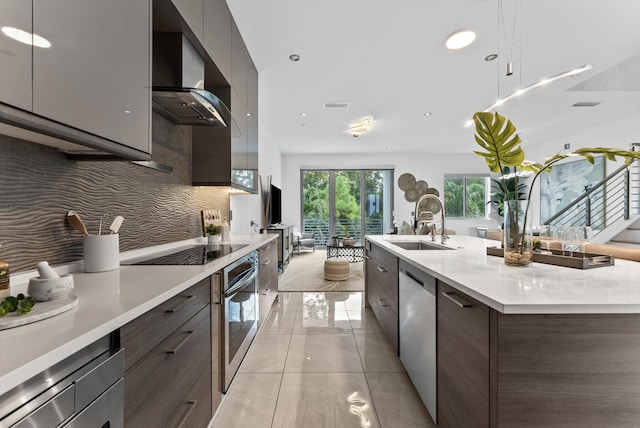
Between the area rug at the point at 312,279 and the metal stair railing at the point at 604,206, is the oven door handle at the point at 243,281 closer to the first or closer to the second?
the area rug at the point at 312,279

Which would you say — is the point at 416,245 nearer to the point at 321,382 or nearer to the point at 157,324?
the point at 321,382

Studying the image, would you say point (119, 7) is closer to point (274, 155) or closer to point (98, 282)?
point (98, 282)

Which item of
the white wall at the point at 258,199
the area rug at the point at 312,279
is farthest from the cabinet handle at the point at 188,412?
the area rug at the point at 312,279

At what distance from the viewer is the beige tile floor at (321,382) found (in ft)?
4.99

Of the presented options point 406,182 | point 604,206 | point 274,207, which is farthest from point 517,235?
point 406,182

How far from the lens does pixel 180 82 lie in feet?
5.66

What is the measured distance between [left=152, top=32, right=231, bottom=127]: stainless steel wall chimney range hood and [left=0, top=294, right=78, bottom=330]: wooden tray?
118cm

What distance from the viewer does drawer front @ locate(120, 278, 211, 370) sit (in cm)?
78

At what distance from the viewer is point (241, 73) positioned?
2.68 metres

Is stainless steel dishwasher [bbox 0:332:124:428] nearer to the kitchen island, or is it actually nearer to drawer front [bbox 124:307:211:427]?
drawer front [bbox 124:307:211:427]

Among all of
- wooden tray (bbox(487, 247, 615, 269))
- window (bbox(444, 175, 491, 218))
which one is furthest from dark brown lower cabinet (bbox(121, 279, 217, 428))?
window (bbox(444, 175, 491, 218))

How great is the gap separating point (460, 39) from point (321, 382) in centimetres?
312

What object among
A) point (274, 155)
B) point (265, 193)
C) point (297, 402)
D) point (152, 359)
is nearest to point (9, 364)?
point (152, 359)

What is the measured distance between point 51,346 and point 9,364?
0.21 ft
